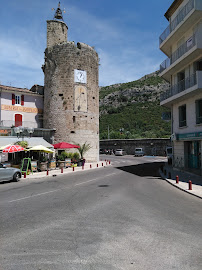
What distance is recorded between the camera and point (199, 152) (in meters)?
18.0

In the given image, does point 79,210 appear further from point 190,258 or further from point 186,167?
point 186,167

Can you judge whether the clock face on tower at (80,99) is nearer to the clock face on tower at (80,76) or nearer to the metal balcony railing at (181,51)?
the clock face on tower at (80,76)

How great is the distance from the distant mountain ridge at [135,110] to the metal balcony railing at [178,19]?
39065mm

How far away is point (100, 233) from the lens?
5.64 metres

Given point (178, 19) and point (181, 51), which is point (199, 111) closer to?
point (181, 51)

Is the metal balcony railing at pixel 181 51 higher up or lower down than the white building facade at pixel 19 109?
higher up

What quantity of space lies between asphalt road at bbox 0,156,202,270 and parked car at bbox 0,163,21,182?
224 inches

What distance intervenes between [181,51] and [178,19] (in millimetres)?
2949

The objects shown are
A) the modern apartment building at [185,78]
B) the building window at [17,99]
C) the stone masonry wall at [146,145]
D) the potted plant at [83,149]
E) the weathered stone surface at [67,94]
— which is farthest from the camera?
the stone masonry wall at [146,145]

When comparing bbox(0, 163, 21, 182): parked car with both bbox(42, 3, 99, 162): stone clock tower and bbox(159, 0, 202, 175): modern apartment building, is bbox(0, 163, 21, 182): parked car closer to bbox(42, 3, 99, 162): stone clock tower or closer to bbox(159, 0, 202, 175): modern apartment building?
bbox(159, 0, 202, 175): modern apartment building

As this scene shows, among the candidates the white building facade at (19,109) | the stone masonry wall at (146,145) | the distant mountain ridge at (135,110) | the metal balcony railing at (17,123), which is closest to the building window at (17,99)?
the white building facade at (19,109)

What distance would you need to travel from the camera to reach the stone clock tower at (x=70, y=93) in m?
32.0

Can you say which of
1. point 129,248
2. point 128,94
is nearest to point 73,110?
point 129,248

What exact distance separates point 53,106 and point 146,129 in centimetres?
4465
